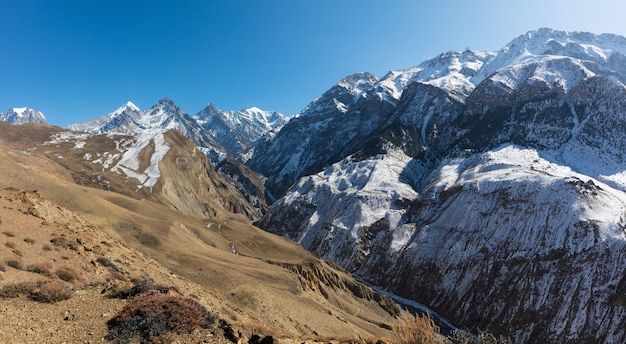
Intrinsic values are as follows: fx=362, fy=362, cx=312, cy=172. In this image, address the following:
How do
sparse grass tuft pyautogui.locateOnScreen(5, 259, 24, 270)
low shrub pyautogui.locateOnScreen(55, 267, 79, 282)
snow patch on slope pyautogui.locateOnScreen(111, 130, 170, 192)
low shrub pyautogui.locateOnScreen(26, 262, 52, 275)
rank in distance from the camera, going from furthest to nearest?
1. snow patch on slope pyautogui.locateOnScreen(111, 130, 170, 192)
2. low shrub pyautogui.locateOnScreen(55, 267, 79, 282)
3. low shrub pyautogui.locateOnScreen(26, 262, 52, 275)
4. sparse grass tuft pyautogui.locateOnScreen(5, 259, 24, 270)

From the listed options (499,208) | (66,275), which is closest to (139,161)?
(499,208)

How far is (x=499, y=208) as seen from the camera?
308 ft

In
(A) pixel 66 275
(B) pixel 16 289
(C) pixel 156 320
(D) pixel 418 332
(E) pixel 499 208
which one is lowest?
(A) pixel 66 275

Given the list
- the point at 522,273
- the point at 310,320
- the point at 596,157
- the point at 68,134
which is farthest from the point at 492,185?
the point at 68,134

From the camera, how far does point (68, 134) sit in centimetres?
16162

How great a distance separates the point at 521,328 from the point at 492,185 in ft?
140

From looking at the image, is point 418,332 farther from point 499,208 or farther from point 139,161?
point 139,161

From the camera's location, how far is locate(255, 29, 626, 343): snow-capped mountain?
7150 cm

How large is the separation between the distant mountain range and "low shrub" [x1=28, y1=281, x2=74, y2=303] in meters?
39.1

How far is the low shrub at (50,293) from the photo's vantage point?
1532cm

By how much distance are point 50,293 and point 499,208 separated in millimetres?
98426

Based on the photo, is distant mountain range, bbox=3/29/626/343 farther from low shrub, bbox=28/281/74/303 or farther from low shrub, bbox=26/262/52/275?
low shrub, bbox=26/262/52/275

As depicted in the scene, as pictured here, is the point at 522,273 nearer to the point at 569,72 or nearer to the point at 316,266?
the point at 316,266

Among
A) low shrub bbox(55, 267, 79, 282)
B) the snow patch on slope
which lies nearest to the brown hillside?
low shrub bbox(55, 267, 79, 282)
